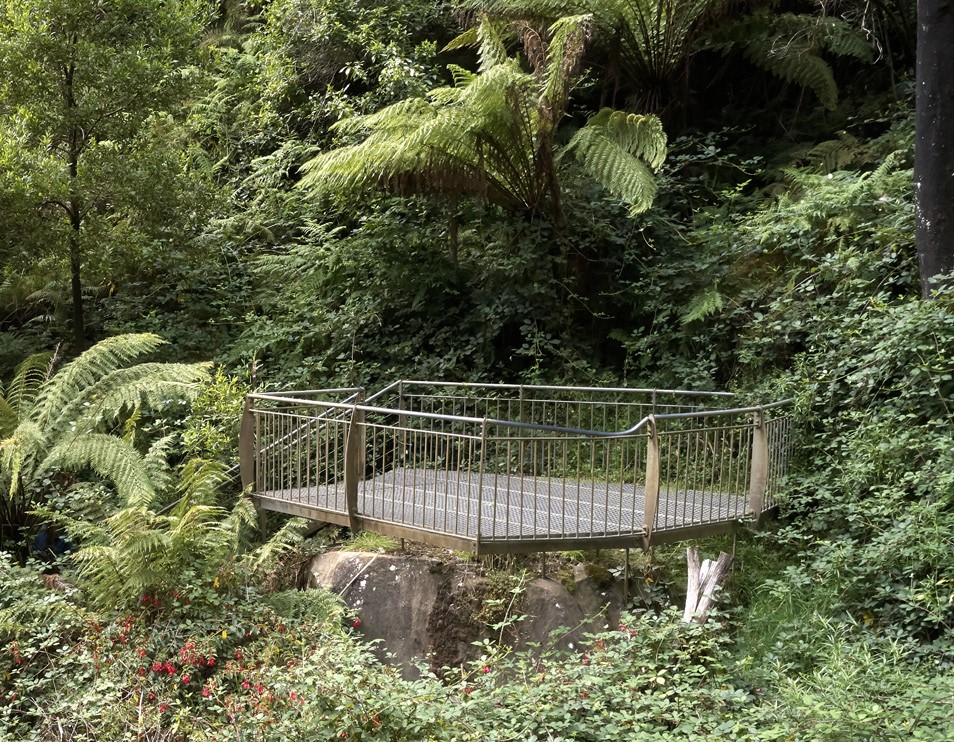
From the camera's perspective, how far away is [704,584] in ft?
19.0

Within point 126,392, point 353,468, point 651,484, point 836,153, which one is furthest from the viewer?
point 836,153

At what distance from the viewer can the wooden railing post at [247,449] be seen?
724 cm

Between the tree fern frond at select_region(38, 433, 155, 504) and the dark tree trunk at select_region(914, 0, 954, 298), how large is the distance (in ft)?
22.7

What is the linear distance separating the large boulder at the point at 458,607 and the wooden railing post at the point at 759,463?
1469mm

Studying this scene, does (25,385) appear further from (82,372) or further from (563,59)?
(563,59)

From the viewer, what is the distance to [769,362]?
8.29 m

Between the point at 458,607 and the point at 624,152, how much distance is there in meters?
5.26

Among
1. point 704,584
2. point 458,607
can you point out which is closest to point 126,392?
point 458,607

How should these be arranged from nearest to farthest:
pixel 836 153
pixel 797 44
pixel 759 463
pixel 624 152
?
pixel 759 463, pixel 624 152, pixel 836 153, pixel 797 44

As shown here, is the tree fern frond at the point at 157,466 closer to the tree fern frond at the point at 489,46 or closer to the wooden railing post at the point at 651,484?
the wooden railing post at the point at 651,484

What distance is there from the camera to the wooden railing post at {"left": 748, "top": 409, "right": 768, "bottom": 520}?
6699 millimetres

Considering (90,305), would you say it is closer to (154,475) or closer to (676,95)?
(154,475)

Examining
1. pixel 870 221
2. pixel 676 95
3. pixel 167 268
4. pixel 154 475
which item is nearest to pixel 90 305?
pixel 167 268

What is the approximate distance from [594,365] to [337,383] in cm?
303
